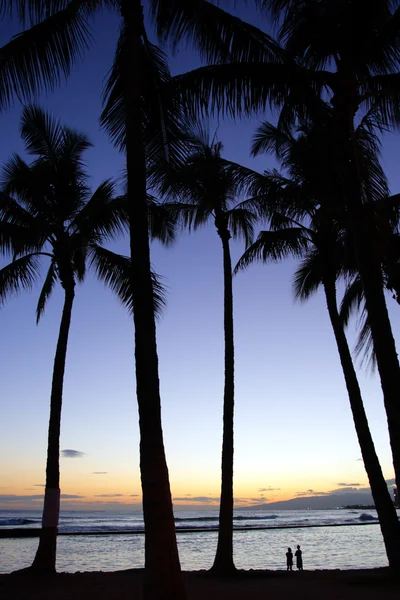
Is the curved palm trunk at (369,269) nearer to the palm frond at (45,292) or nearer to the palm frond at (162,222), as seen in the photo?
the palm frond at (162,222)

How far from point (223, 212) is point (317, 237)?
3028 mm

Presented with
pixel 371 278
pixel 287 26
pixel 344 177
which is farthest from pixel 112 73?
pixel 371 278

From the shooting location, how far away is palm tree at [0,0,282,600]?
5750 millimetres

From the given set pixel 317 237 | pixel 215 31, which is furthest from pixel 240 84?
pixel 317 237

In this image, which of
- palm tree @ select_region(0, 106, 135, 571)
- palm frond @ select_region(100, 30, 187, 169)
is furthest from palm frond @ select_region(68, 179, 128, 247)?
palm frond @ select_region(100, 30, 187, 169)

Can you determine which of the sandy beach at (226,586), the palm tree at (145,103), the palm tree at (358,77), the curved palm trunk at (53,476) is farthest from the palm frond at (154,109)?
the sandy beach at (226,586)

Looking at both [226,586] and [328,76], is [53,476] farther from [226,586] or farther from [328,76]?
[328,76]

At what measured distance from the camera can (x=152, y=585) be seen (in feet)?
17.9

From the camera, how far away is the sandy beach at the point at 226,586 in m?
9.95

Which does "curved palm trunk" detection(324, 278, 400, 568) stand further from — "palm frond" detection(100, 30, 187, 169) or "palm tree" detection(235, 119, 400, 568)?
"palm frond" detection(100, 30, 187, 169)

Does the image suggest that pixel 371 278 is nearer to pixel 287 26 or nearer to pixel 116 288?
pixel 287 26

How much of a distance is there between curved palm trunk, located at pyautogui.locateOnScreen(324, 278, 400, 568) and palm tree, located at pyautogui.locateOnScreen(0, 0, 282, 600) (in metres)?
6.24

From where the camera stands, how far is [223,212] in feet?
54.4

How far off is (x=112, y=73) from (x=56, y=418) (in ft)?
26.6
